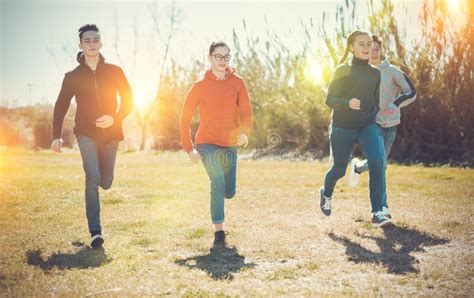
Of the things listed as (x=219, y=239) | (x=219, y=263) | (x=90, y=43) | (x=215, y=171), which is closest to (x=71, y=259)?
(x=219, y=263)

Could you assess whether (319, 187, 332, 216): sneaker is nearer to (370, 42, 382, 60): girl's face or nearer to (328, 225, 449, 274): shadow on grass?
(328, 225, 449, 274): shadow on grass

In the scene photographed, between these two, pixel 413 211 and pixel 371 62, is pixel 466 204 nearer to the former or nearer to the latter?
pixel 413 211

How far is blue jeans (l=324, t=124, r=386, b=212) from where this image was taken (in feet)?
20.5

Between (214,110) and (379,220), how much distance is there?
2.19m

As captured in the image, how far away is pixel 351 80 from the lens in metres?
6.25

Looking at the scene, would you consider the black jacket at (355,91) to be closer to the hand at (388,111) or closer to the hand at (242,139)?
the hand at (388,111)

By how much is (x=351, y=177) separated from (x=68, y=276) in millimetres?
4207

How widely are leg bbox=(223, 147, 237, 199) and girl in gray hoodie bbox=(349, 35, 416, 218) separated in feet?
6.38

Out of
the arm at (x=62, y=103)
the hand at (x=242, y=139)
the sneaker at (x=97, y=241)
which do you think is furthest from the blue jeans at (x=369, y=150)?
the arm at (x=62, y=103)

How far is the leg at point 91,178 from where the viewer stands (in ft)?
19.2

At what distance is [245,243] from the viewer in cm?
596

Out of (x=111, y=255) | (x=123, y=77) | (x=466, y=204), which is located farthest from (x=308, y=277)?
(x=466, y=204)

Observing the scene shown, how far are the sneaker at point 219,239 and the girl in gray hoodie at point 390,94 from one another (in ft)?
7.24

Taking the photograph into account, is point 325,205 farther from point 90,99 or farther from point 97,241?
point 90,99
